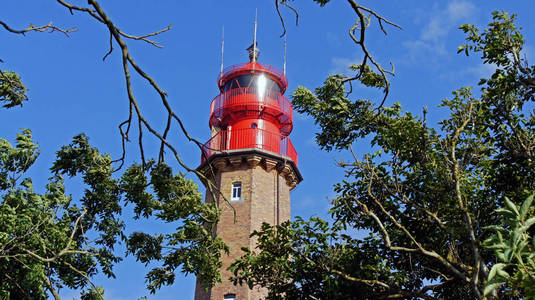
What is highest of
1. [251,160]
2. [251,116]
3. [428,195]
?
[251,116]

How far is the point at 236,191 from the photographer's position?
22516 millimetres

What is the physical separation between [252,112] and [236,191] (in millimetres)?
4548

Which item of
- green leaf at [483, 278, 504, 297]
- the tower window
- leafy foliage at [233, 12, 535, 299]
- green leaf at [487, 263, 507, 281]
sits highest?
the tower window

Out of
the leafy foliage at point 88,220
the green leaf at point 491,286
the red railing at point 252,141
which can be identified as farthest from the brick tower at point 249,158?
the green leaf at point 491,286

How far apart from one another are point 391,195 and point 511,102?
3.26 metres

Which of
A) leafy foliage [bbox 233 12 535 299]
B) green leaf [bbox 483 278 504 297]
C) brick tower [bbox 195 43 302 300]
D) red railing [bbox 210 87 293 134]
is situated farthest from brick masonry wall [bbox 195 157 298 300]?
green leaf [bbox 483 278 504 297]

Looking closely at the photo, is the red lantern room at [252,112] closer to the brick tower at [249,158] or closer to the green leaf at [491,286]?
the brick tower at [249,158]

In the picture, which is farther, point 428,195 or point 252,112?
point 252,112

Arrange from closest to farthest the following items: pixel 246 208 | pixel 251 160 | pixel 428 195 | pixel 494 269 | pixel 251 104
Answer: pixel 494 269 → pixel 428 195 → pixel 246 208 → pixel 251 160 → pixel 251 104

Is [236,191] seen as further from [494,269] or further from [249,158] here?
[494,269]

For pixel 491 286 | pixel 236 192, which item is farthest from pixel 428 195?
pixel 236 192

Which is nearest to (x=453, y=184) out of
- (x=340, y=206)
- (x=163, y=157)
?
(x=340, y=206)

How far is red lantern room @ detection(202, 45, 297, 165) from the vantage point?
2423 centimetres

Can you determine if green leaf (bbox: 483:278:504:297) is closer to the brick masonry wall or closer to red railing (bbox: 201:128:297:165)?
the brick masonry wall
